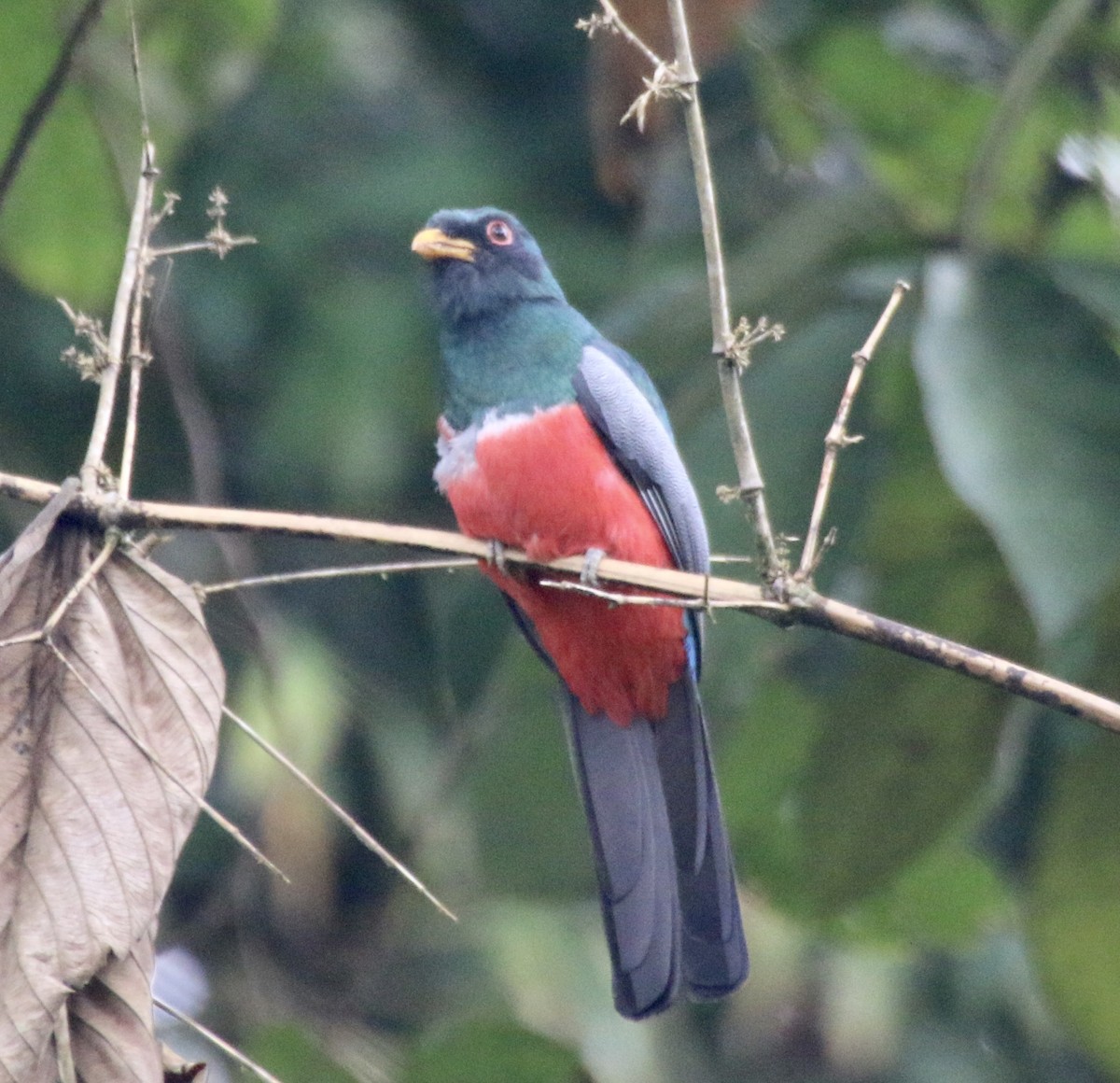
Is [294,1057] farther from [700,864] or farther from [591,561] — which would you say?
[591,561]

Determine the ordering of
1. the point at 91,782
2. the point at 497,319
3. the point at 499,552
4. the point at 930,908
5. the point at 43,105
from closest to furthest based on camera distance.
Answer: the point at 91,782 → the point at 43,105 → the point at 499,552 → the point at 497,319 → the point at 930,908

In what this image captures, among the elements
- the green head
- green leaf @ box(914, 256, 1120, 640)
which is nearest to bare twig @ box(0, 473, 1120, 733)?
green leaf @ box(914, 256, 1120, 640)

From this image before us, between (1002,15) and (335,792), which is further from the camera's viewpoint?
(335,792)

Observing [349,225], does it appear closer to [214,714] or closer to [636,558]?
[636,558]

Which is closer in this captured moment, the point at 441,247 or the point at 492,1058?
the point at 492,1058

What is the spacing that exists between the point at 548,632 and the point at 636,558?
26 cm

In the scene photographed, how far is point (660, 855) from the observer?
3213mm

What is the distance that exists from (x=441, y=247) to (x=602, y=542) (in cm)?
90

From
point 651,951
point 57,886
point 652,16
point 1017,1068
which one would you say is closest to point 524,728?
point 651,951

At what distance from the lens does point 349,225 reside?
211 inches

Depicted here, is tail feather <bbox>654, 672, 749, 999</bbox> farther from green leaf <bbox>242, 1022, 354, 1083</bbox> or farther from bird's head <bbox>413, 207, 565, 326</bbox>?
bird's head <bbox>413, 207, 565, 326</bbox>

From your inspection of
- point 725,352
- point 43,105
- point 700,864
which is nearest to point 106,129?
point 43,105

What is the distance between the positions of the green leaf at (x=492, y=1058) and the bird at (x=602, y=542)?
0.29m

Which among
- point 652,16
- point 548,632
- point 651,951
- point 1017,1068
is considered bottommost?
point 1017,1068
